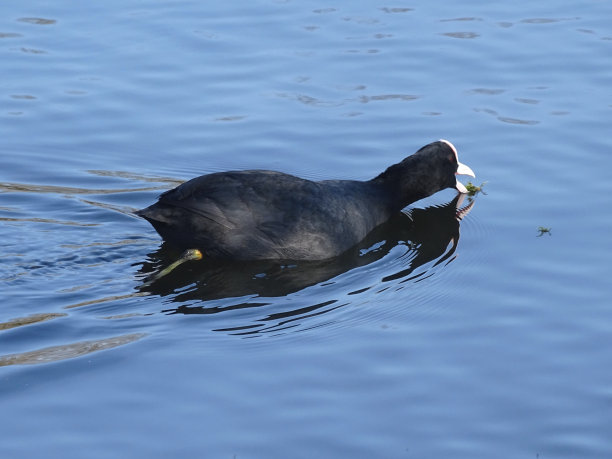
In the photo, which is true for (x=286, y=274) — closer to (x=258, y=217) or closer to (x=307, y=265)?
(x=307, y=265)

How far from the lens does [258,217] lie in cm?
770

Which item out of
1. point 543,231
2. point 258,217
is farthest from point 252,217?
point 543,231

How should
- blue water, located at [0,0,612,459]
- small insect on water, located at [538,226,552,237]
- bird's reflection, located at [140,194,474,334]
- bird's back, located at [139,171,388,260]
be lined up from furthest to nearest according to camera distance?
small insect on water, located at [538,226,552,237]
bird's back, located at [139,171,388,260]
bird's reflection, located at [140,194,474,334]
blue water, located at [0,0,612,459]

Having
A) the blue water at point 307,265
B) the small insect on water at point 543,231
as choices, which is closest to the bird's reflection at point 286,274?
the blue water at point 307,265

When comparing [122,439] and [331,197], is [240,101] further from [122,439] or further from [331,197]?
[122,439]

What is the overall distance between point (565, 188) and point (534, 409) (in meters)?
3.15

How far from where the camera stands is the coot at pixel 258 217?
24.9 feet

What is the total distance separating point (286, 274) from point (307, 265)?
0.71 ft

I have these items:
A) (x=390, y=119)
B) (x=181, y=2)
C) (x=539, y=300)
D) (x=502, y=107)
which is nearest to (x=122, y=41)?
(x=181, y=2)

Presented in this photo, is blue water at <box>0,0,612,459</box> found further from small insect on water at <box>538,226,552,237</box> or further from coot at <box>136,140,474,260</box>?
coot at <box>136,140,474,260</box>

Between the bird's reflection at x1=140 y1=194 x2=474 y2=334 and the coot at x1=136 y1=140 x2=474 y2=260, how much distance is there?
0.31 feet

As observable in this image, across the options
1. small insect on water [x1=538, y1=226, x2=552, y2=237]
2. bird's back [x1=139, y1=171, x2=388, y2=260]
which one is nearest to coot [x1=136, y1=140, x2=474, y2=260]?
bird's back [x1=139, y1=171, x2=388, y2=260]

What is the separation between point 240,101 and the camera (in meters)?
10.2

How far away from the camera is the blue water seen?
5.77 meters
